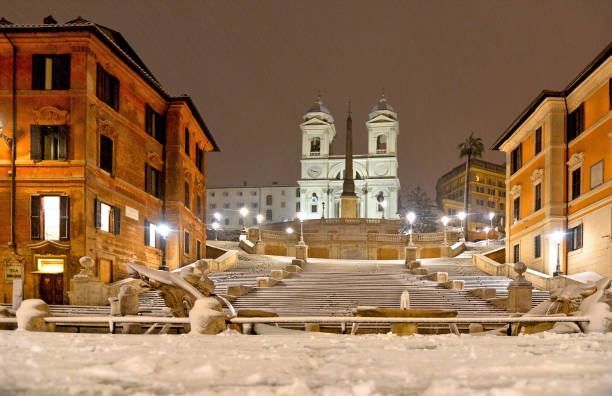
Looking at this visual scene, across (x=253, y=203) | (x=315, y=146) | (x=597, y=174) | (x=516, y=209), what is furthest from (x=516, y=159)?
(x=253, y=203)

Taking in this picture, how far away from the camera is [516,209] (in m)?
37.9

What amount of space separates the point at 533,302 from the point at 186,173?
2461 cm

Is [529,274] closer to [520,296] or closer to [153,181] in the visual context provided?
[520,296]

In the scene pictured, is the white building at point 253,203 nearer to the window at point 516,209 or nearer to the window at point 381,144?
the window at point 381,144

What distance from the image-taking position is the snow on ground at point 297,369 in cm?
369

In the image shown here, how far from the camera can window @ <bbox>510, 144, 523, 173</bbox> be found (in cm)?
3788

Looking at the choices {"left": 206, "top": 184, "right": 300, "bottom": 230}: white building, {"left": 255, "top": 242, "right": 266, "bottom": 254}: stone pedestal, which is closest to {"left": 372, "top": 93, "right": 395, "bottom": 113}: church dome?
{"left": 206, "top": 184, "right": 300, "bottom": 230}: white building

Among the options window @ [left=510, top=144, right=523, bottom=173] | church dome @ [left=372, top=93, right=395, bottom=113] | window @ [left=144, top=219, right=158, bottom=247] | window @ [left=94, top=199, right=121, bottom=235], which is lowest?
window @ [left=144, top=219, right=158, bottom=247]

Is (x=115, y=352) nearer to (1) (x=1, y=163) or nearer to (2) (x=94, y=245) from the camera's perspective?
(2) (x=94, y=245)

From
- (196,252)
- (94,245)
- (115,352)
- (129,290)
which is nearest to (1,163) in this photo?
(94,245)

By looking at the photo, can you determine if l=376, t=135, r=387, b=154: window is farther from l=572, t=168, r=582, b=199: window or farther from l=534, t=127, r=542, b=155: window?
l=572, t=168, r=582, b=199: window

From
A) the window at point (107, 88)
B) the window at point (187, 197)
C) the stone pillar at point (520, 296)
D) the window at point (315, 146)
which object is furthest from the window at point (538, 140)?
the window at point (315, 146)

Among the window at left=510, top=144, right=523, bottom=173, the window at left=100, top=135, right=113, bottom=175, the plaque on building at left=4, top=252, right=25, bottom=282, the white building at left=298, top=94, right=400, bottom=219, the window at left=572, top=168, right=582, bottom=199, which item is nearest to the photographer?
the plaque on building at left=4, top=252, right=25, bottom=282

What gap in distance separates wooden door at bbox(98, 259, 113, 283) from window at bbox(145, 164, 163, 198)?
274 inches
